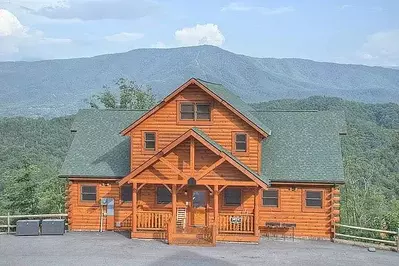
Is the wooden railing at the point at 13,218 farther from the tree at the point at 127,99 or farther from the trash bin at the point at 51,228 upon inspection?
the tree at the point at 127,99

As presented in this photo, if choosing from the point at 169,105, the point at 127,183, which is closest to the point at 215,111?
the point at 169,105

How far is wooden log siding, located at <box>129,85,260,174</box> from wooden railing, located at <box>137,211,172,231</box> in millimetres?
2225

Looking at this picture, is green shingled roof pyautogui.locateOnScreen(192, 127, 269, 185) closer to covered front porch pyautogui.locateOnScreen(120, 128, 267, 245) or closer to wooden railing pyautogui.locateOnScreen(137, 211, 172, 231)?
covered front porch pyautogui.locateOnScreen(120, 128, 267, 245)

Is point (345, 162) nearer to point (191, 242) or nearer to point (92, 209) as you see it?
point (191, 242)

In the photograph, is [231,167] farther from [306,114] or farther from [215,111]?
[306,114]

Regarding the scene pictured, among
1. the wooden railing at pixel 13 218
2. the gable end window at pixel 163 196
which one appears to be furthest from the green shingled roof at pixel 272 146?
the wooden railing at pixel 13 218

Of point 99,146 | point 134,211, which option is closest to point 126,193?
point 134,211

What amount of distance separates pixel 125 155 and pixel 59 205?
11818 mm

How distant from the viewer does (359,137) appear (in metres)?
77.2

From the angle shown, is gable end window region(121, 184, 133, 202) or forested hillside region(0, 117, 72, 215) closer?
gable end window region(121, 184, 133, 202)

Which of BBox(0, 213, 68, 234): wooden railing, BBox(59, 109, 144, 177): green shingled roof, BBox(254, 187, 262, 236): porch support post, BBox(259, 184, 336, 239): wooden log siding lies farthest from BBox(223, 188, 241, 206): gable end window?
BBox(0, 213, 68, 234): wooden railing

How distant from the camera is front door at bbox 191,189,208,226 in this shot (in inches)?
1025

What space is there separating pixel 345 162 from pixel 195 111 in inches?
693

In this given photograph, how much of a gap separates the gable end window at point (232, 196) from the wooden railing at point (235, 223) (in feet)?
2.69
